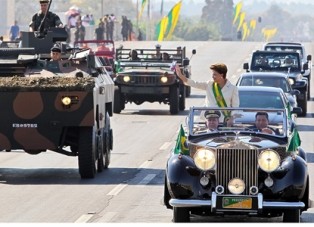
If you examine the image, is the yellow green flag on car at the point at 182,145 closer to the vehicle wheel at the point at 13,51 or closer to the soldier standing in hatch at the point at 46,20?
the vehicle wheel at the point at 13,51

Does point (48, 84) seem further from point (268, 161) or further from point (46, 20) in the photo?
point (268, 161)

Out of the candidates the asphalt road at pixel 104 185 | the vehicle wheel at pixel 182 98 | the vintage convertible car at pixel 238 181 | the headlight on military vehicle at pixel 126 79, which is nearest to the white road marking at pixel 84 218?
the asphalt road at pixel 104 185

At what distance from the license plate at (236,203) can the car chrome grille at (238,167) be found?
0.54 feet

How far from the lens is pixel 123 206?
58.2ft

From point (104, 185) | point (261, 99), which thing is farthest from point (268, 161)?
point (261, 99)

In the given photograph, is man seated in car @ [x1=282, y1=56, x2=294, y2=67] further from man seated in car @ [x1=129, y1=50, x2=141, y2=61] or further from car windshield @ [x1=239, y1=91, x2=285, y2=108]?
car windshield @ [x1=239, y1=91, x2=285, y2=108]

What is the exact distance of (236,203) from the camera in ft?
48.8

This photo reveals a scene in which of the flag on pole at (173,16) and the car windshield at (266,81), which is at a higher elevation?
the car windshield at (266,81)

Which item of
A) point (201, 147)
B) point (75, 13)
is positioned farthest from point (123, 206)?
point (75, 13)

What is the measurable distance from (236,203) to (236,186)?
0.70 ft

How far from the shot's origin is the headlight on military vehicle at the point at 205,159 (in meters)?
15.2

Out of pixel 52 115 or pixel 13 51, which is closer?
pixel 52 115

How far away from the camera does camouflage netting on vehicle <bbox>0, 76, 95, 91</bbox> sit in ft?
67.4

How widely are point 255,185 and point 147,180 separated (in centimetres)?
610
